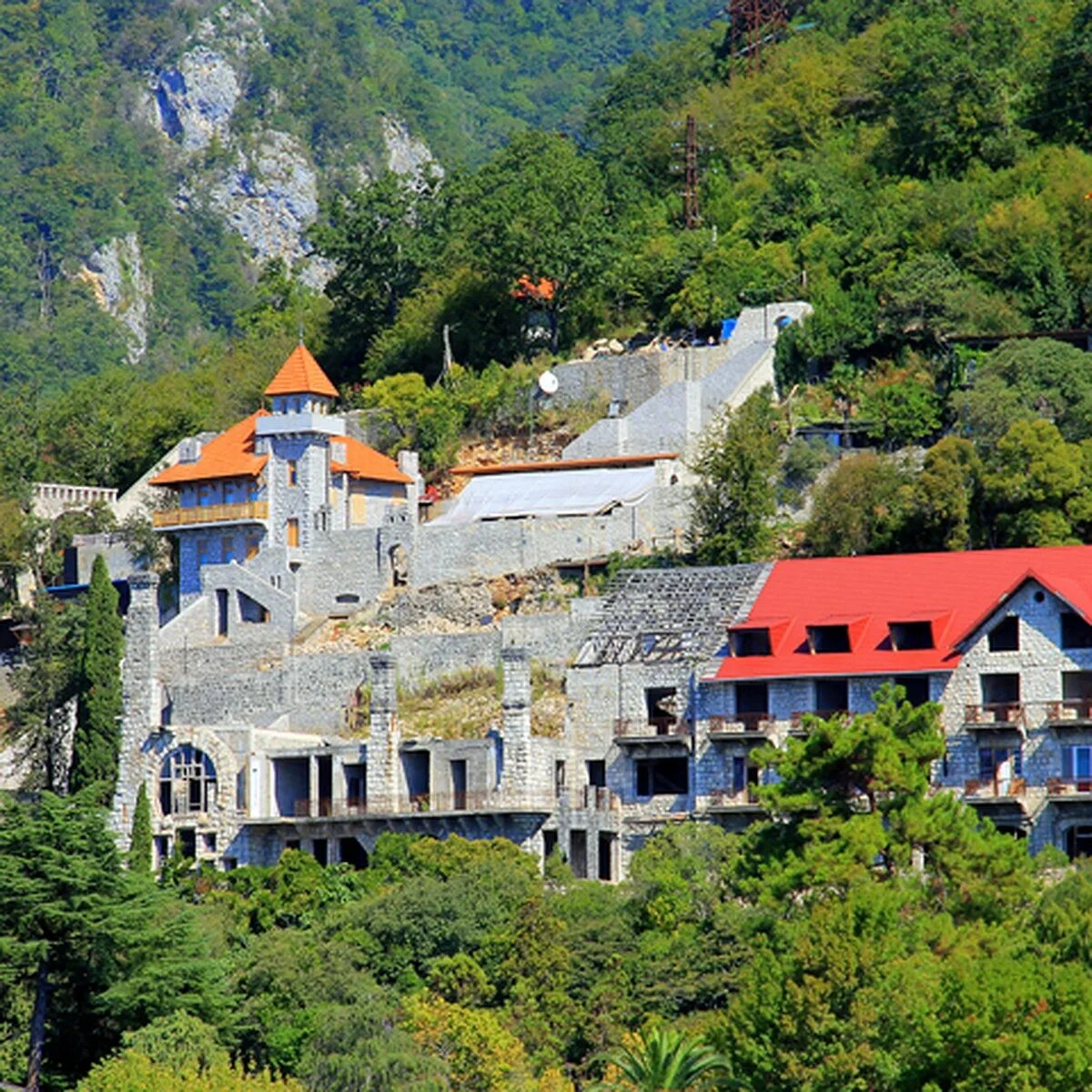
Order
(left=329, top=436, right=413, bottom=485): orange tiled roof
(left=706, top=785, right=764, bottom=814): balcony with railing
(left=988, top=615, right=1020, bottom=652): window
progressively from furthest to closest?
(left=329, top=436, right=413, bottom=485): orange tiled roof < (left=706, top=785, right=764, bottom=814): balcony with railing < (left=988, top=615, right=1020, bottom=652): window

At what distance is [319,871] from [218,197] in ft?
406

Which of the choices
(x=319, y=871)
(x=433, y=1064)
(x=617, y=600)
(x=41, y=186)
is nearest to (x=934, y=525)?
(x=617, y=600)

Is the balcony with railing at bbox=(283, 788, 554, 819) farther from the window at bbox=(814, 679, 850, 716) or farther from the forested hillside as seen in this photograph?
the forested hillside

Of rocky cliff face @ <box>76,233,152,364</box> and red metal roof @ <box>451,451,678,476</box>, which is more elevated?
rocky cliff face @ <box>76,233,152,364</box>

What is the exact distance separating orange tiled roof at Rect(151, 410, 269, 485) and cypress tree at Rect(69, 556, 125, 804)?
7568 mm

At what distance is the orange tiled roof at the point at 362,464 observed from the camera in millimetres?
90688

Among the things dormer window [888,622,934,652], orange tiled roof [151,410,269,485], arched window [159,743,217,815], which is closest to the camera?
dormer window [888,622,934,652]

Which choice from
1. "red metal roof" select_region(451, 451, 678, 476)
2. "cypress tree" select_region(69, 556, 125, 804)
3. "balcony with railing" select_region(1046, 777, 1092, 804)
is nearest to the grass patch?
"cypress tree" select_region(69, 556, 125, 804)

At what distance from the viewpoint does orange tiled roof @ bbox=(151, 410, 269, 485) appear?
90.4 meters

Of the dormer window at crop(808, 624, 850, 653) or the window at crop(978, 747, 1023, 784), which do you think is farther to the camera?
the dormer window at crop(808, 624, 850, 653)

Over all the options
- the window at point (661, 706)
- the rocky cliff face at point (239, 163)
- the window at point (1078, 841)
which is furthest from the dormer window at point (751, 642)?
the rocky cliff face at point (239, 163)

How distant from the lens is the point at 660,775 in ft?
244

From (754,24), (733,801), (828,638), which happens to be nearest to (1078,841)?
(828,638)

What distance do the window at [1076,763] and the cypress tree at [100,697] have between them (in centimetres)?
2653
